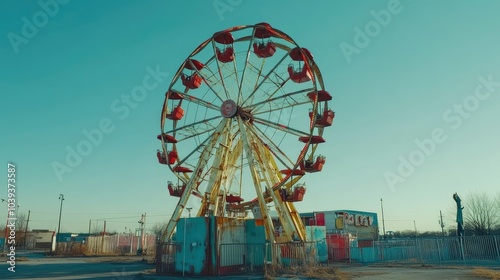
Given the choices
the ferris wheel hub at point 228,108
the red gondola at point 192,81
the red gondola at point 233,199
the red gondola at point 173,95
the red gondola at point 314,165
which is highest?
the red gondola at point 192,81

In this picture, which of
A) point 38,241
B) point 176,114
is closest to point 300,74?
point 176,114

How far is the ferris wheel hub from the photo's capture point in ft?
89.0

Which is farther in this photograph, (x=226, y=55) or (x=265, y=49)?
(x=226, y=55)

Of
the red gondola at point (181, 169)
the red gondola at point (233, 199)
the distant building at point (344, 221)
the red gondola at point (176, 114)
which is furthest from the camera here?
the distant building at point (344, 221)

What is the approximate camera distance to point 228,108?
27.5 m

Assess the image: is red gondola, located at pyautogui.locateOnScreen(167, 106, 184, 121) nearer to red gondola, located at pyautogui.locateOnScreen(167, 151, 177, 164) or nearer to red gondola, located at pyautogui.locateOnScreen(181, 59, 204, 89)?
red gondola, located at pyautogui.locateOnScreen(181, 59, 204, 89)

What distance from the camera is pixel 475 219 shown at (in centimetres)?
5891

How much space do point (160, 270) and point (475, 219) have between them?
176 feet

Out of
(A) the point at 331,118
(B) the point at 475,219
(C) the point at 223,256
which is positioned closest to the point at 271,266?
(C) the point at 223,256

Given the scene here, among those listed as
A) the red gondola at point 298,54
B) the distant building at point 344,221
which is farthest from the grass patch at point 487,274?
the distant building at point 344,221

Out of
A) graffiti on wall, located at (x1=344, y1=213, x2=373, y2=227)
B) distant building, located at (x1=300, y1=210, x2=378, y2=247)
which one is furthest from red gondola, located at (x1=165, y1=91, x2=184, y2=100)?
graffiti on wall, located at (x1=344, y1=213, x2=373, y2=227)

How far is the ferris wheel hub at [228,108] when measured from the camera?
2712 centimetres

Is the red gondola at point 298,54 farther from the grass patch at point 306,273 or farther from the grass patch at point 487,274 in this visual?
the grass patch at point 487,274

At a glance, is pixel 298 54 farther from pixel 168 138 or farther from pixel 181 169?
pixel 181 169
